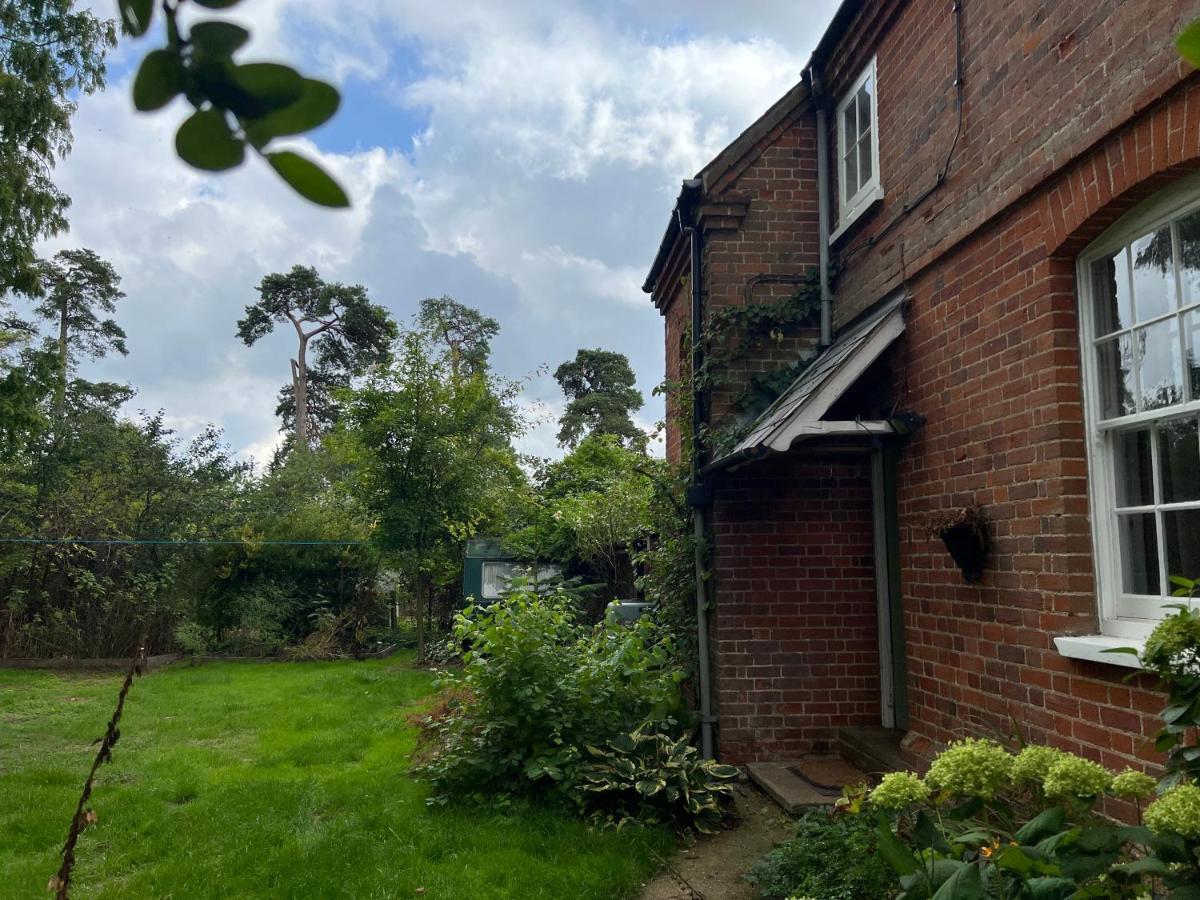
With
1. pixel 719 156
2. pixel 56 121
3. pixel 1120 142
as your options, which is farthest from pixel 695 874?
pixel 56 121

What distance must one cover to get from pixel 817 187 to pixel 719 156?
2.63ft

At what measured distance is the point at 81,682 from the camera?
1144 centimetres

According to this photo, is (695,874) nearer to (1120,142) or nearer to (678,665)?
(678,665)

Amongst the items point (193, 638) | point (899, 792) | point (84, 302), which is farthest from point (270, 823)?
point (84, 302)

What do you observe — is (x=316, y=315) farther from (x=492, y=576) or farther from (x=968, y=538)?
(x=968, y=538)

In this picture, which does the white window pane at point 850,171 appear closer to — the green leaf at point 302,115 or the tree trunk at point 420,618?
the green leaf at point 302,115

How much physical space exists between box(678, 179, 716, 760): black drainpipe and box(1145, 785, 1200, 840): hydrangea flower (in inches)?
166

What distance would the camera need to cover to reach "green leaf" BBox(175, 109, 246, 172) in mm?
653

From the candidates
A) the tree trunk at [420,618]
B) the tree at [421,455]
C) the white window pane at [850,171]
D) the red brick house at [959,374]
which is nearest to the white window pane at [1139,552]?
the red brick house at [959,374]

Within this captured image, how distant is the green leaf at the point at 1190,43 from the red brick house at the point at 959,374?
9.45ft

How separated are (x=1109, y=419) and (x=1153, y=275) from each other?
0.61 meters

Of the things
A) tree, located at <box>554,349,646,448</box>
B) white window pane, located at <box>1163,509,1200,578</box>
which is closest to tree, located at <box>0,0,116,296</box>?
white window pane, located at <box>1163,509,1200,578</box>

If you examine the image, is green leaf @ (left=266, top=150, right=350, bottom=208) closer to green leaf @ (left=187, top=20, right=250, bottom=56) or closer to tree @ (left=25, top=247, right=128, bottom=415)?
green leaf @ (left=187, top=20, right=250, bottom=56)

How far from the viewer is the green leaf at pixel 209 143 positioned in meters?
0.65
